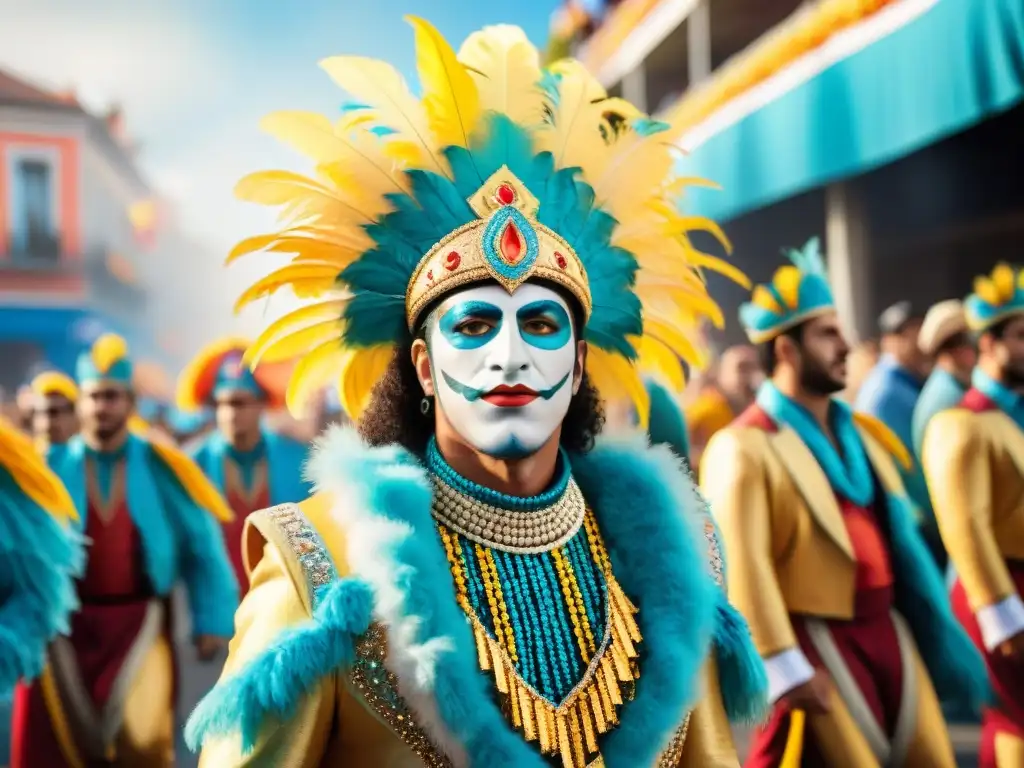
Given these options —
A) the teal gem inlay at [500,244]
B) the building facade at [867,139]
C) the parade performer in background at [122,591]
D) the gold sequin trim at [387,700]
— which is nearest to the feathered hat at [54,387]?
the parade performer in background at [122,591]

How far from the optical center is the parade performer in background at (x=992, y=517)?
427 cm

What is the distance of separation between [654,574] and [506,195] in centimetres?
82

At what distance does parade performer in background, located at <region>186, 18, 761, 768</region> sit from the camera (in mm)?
2070

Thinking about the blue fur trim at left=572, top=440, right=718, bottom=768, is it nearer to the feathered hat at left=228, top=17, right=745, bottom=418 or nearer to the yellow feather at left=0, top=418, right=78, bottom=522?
the feathered hat at left=228, top=17, right=745, bottom=418

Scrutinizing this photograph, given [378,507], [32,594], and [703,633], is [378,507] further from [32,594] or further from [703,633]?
[32,594]

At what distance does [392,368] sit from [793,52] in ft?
30.6

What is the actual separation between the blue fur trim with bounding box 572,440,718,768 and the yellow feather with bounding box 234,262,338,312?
68 centimetres

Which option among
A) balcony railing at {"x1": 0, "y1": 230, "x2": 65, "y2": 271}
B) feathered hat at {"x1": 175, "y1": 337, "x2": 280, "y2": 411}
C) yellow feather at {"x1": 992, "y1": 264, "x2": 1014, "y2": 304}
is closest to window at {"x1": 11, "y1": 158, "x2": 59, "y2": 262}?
balcony railing at {"x1": 0, "y1": 230, "x2": 65, "y2": 271}

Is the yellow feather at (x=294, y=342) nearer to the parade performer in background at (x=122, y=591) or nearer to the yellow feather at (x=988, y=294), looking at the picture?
the parade performer in background at (x=122, y=591)

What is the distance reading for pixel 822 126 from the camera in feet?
33.1

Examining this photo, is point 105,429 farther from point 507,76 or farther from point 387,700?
point 387,700

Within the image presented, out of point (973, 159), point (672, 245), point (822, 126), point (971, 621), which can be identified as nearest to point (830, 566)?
point (971, 621)

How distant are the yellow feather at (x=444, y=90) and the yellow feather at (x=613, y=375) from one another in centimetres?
58

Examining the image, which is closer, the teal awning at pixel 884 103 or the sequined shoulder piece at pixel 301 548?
the sequined shoulder piece at pixel 301 548
